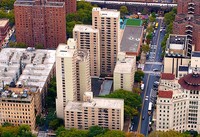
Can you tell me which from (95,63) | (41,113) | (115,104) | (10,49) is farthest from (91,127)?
(10,49)

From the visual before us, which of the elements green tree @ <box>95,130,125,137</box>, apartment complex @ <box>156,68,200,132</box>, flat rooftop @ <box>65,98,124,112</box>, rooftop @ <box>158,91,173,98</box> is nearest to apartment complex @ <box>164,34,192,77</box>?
→ apartment complex @ <box>156,68,200,132</box>

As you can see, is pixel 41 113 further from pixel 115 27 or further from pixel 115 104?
pixel 115 27

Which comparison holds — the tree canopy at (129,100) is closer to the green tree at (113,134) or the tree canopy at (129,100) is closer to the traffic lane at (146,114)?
the traffic lane at (146,114)

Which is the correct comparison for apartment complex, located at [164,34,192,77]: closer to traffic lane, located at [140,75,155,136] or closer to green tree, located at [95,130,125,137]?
traffic lane, located at [140,75,155,136]

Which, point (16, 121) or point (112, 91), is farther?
point (112, 91)

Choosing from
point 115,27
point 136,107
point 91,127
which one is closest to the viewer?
point 91,127

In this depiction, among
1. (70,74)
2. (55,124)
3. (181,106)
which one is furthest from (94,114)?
(181,106)

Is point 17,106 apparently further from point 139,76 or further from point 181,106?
point 139,76

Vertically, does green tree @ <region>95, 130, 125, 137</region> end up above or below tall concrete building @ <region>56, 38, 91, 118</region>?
below

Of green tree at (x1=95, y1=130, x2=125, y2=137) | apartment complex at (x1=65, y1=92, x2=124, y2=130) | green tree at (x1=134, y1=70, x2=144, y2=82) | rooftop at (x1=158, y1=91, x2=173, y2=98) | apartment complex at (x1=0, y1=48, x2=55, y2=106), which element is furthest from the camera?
green tree at (x1=134, y1=70, x2=144, y2=82)
